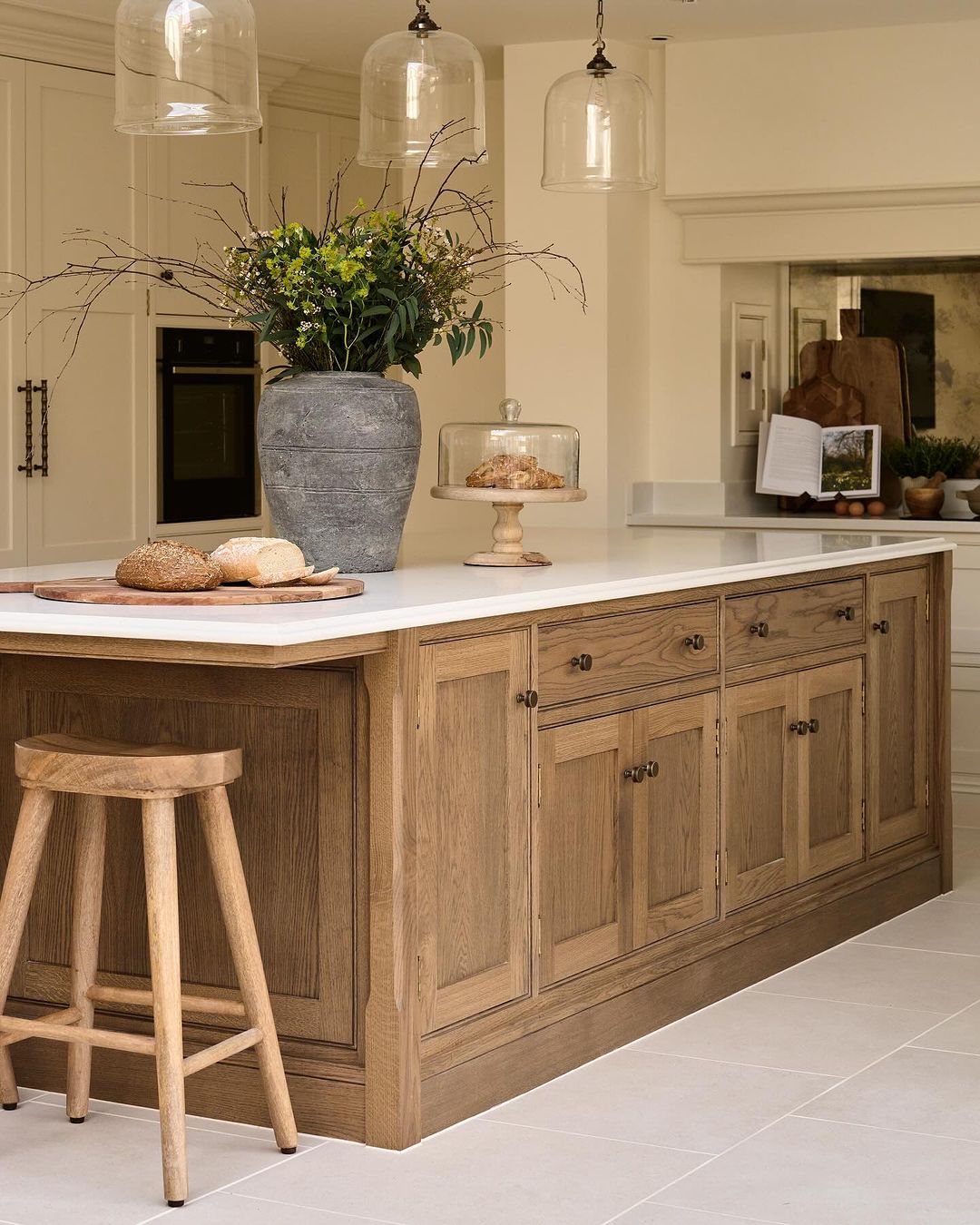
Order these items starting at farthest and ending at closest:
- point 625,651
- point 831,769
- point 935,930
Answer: point 935,930 < point 831,769 < point 625,651

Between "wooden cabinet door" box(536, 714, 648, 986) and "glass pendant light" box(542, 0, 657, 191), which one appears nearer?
"wooden cabinet door" box(536, 714, 648, 986)

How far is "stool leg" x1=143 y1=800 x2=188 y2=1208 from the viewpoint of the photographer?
8.75 feet

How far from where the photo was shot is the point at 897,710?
15.2 ft

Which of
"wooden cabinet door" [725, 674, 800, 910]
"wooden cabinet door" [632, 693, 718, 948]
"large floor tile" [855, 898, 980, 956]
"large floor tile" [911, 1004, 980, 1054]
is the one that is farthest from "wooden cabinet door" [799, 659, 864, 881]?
"large floor tile" [911, 1004, 980, 1054]

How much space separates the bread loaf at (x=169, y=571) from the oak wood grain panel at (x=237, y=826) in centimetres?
16

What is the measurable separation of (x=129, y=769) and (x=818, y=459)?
13.3ft

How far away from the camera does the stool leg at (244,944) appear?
9.13 ft

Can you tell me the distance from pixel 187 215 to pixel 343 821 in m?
3.65

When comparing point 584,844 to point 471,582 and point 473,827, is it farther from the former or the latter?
point 471,582

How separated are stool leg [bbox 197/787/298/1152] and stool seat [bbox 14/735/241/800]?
0.05 metres

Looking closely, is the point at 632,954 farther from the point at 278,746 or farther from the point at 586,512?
the point at 586,512

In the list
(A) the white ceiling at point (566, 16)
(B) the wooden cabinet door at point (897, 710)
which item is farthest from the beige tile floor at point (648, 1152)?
(A) the white ceiling at point (566, 16)

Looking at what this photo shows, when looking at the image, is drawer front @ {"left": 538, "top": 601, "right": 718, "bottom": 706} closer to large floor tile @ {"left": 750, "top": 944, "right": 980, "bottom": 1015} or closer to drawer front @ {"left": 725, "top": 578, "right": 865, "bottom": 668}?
drawer front @ {"left": 725, "top": 578, "right": 865, "bottom": 668}

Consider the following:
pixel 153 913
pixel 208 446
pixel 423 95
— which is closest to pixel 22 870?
pixel 153 913
